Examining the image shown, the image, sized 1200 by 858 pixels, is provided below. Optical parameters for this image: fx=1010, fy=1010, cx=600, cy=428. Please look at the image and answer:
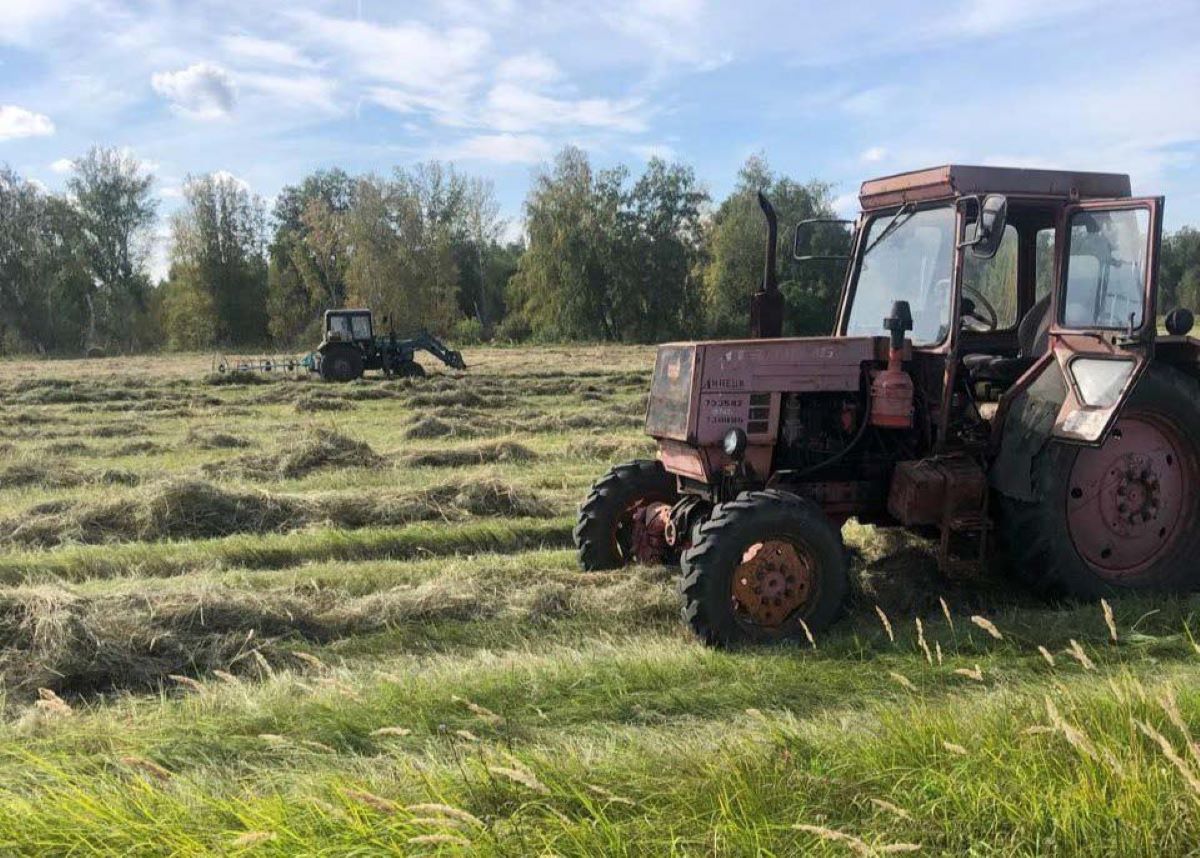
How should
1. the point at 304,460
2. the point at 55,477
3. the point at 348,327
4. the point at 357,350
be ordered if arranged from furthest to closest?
the point at 348,327 → the point at 357,350 → the point at 304,460 → the point at 55,477

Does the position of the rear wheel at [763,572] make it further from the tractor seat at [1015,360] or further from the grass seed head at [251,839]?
the grass seed head at [251,839]

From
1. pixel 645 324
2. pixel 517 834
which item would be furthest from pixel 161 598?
pixel 645 324

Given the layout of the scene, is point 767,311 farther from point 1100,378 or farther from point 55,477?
point 55,477

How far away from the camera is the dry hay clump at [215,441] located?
13508 millimetres

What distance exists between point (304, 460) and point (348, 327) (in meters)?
18.5

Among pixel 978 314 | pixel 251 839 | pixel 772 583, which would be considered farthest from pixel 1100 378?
pixel 251 839

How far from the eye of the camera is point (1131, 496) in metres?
5.96

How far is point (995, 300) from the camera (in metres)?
6.50

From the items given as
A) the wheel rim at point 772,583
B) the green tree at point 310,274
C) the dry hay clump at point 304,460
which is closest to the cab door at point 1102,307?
the wheel rim at point 772,583

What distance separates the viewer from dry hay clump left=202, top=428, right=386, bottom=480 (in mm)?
10891

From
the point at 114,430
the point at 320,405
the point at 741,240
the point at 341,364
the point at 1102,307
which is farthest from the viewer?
the point at 741,240

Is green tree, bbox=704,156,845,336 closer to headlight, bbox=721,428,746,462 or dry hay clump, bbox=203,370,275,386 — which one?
dry hay clump, bbox=203,370,275,386

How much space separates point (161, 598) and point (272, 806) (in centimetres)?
321

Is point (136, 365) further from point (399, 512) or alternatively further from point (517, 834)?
point (517, 834)
